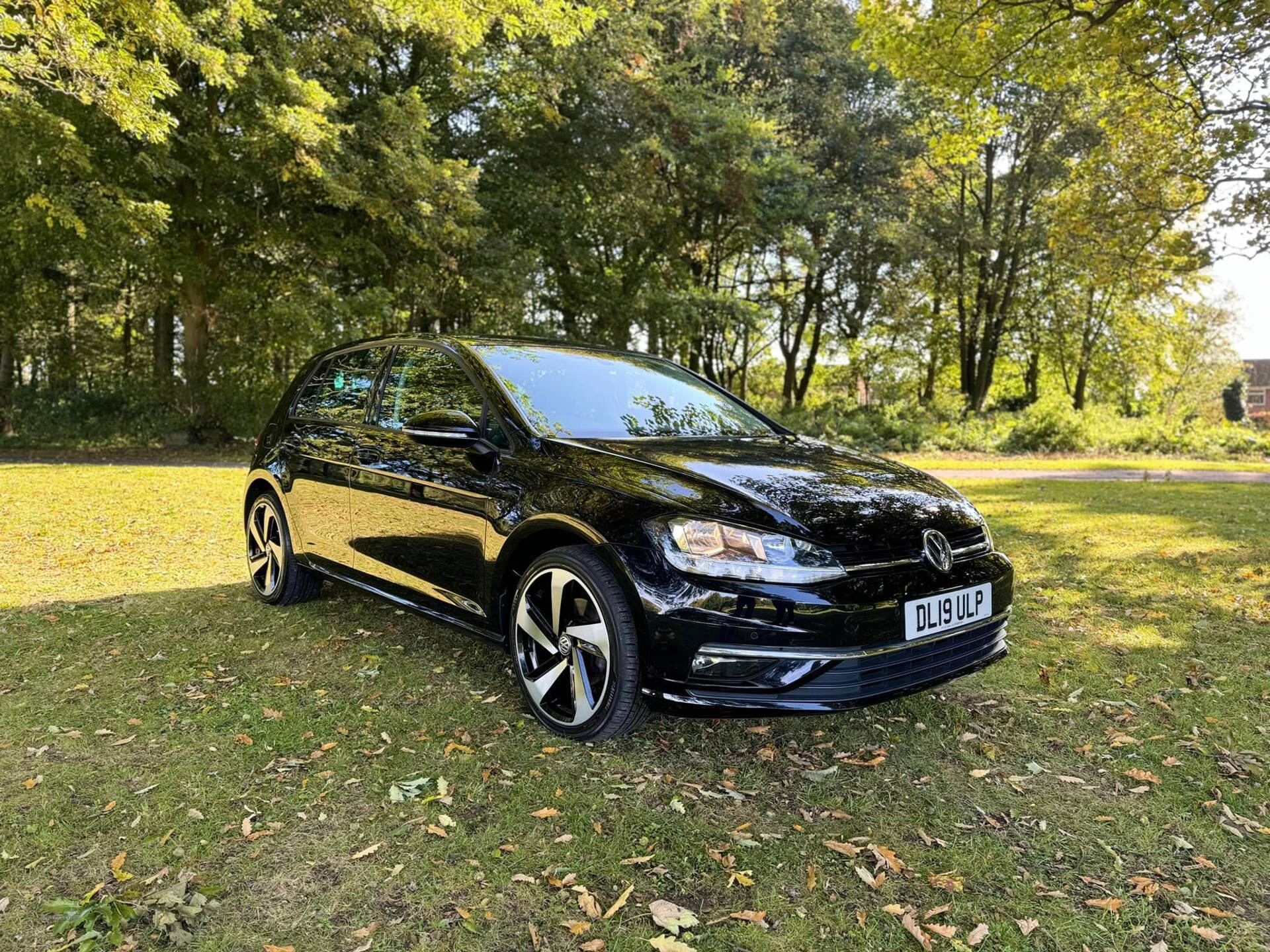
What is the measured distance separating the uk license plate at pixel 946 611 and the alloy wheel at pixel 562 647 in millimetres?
1083

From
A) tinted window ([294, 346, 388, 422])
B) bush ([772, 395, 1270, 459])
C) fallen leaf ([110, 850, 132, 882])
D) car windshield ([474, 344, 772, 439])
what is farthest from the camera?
bush ([772, 395, 1270, 459])

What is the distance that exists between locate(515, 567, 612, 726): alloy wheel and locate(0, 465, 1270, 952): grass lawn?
0.61 feet

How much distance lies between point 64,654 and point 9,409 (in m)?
16.5

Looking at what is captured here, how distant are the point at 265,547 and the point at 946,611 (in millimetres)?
4053

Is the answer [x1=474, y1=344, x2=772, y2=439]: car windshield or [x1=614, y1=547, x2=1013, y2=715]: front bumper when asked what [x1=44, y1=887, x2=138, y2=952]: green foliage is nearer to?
[x1=614, y1=547, x2=1013, y2=715]: front bumper

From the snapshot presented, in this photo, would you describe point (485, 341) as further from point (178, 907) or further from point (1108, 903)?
point (1108, 903)

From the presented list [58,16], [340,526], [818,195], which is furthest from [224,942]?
[818,195]

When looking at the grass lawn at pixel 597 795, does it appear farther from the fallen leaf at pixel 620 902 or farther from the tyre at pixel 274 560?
the tyre at pixel 274 560

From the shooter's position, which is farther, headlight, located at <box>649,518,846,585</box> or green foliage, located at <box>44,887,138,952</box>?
headlight, located at <box>649,518,846,585</box>

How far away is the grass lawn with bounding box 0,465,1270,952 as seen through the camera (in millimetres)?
2305

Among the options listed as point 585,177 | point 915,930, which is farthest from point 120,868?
point 585,177

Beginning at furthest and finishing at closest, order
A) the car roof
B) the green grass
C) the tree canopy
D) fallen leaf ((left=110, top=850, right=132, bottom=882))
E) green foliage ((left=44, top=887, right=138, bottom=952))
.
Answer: the green grass < the tree canopy < the car roof < fallen leaf ((left=110, top=850, right=132, bottom=882)) < green foliage ((left=44, top=887, right=138, bottom=952))

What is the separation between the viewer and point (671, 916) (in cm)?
229

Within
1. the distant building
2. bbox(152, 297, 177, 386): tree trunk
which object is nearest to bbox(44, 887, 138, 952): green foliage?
bbox(152, 297, 177, 386): tree trunk
